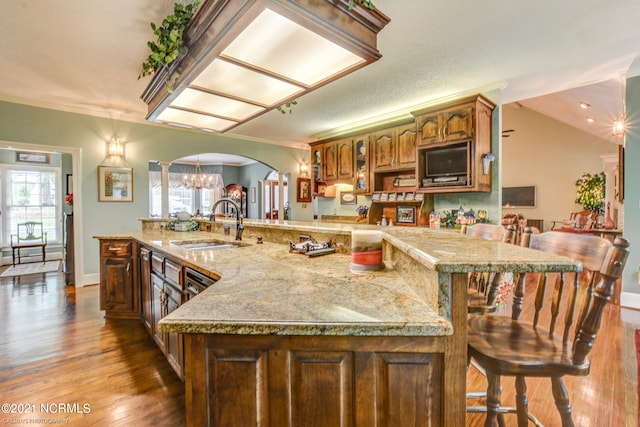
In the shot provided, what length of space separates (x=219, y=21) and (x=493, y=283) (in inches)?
78.7

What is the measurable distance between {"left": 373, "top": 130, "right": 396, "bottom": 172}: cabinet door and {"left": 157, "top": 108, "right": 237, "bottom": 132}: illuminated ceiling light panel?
8.16 feet

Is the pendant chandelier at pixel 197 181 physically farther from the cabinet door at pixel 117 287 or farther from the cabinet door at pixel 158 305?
the cabinet door at pixel 158 305

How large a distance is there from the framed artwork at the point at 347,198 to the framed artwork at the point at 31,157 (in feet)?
21.2

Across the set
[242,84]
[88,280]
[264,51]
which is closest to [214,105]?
[242,84]

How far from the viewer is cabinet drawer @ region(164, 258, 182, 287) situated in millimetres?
1891

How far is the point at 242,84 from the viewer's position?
2.05 meters

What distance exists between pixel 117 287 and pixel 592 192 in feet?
32.5

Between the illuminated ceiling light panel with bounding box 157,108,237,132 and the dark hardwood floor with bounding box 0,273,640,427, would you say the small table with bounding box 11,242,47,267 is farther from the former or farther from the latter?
the illuminated ceiling light panel with bounding box 157,108,237,132

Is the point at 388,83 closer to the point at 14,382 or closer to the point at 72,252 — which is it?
the point at 14,382

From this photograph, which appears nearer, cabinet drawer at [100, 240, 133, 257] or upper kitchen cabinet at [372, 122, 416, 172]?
cabinet drawer at [100, 240, 133, 257]

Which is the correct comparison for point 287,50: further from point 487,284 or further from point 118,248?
point 118,248

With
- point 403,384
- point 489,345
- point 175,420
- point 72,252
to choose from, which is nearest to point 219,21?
point 403,384

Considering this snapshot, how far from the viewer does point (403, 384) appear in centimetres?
89

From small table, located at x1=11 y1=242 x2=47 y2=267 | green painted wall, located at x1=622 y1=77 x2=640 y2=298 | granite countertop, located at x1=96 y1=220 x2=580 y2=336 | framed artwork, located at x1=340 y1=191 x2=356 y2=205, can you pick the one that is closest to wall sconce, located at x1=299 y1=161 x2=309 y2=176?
framed artwork, located at x1=340 y1=191 x2=356 y2=205
